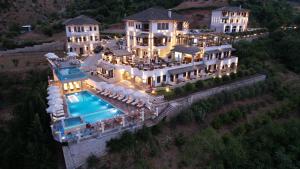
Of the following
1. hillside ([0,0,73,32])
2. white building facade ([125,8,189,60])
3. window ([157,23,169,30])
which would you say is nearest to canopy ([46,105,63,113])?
white building facade ([125,8,189,60])

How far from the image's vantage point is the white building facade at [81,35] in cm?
4216

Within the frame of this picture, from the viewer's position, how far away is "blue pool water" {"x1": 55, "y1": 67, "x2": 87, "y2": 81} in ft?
87.6

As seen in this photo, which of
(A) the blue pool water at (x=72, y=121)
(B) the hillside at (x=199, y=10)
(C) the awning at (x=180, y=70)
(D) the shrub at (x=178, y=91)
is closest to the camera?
(A) the blue pool water at (x=72, y=121)

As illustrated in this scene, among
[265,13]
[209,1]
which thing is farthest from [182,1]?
[265,13]

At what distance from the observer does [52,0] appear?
89.7m

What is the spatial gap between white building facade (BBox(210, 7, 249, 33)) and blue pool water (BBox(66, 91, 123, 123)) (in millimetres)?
37613

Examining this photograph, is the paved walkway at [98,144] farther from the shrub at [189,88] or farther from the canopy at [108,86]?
the canopy at [108,86]

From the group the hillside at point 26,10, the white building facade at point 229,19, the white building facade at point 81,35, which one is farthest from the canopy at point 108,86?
the hillside at point 26,10

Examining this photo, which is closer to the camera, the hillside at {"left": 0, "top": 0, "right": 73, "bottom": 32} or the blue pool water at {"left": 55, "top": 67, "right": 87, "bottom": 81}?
the blue pool water at {"left": 55, "top": 67, "right": 87, "bottom": 81}

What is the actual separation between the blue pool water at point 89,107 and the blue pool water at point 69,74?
2.22 metres

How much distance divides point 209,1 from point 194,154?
221ft

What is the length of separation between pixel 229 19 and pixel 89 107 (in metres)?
40.9

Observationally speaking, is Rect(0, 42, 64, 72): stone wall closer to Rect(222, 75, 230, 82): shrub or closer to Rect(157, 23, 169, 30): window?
Rect(157, 23, 169, 30): window

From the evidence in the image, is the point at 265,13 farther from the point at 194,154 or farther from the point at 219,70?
the point at 194,154
